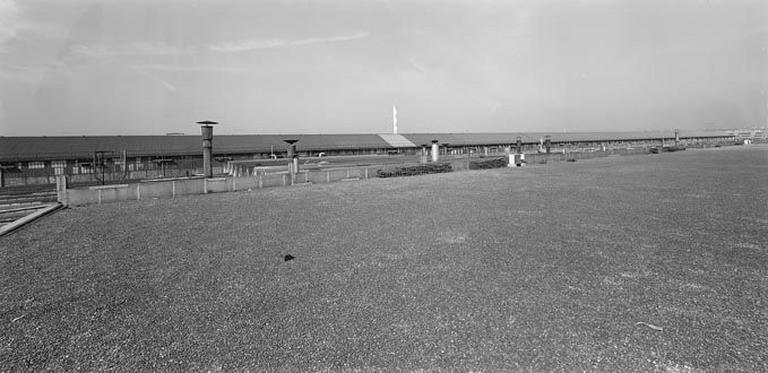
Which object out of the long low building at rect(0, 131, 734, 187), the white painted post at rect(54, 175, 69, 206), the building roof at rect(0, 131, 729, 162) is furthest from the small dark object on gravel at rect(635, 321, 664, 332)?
the building roof at rect(0, 131, 729, 162)

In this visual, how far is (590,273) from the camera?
5.36 metres

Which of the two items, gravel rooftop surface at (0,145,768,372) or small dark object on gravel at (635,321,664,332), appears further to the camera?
small dark object on gravel at (635,321,664,332)

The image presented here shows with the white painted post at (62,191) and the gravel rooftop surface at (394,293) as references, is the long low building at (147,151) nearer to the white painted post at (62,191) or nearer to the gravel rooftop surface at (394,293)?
the white painted post at (62,191)

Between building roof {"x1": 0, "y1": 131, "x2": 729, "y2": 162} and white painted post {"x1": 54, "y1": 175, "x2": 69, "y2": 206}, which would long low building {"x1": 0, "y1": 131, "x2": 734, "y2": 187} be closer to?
building roof {"x1": 0, "y1": 131, "x2": 729, "y2": 162}

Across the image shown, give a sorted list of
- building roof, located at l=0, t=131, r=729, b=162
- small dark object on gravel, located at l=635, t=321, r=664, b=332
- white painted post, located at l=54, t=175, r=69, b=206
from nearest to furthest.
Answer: small dark object on gravel, located at l=635, t=321, r=664, b=332, white painted post, located at l=54, t=175, r=69, b=206, building roof, located at l=0, t=131, r=729, b=162

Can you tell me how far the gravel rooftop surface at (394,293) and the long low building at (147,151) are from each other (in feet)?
69.7

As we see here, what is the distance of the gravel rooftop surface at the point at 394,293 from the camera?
3.33 meters

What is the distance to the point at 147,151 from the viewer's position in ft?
143

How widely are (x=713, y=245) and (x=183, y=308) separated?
928cm

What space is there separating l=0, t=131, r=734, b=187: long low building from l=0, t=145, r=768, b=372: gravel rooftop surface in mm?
21246

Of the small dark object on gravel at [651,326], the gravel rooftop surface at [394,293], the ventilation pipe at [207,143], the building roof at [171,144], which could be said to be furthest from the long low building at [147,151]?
the small dark object on gravel at [651,326]

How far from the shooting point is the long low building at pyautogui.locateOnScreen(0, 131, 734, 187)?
109 feet

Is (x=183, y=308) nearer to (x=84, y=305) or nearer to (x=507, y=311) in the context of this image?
(x=84, y=305)

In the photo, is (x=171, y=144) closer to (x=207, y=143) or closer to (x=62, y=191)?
(x=207, y=143)
